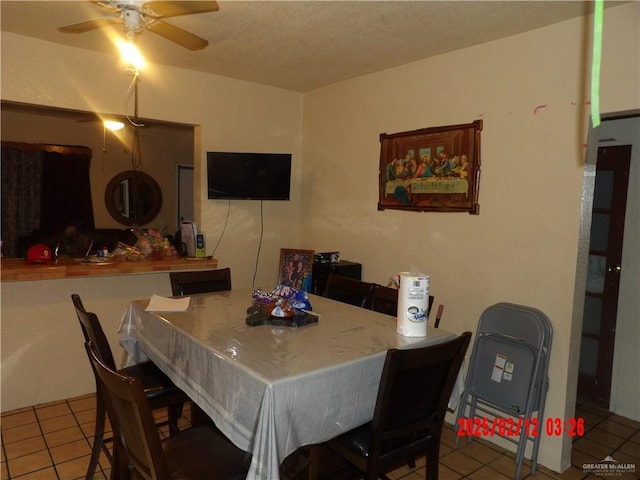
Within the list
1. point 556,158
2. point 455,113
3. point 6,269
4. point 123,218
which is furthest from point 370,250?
point 123,218

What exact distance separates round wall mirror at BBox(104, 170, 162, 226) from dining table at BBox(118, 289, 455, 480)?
4009 millimetres

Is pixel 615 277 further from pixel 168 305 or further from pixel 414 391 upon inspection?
pixel 168 305

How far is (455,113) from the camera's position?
2963 mm

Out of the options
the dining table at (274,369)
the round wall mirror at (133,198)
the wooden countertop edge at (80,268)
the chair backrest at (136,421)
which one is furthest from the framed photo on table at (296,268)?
the round wall mirror at (133,198)

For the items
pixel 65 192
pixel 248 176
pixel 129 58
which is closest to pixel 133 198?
pixel 65 192

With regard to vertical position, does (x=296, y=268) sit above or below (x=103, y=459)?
above

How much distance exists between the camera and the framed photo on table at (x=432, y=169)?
2.87 meters

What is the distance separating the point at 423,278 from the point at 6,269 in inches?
104

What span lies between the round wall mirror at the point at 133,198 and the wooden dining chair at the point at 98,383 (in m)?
3.95

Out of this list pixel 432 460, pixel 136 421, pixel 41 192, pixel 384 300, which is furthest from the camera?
pixel 41 192

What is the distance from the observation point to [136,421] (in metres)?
1.35

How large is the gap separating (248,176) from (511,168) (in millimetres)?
2095

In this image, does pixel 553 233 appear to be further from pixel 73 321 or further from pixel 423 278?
pixel 73 321

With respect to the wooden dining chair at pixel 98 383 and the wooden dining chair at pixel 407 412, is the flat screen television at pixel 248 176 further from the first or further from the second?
the wooden dining chair at pixel 407 412
